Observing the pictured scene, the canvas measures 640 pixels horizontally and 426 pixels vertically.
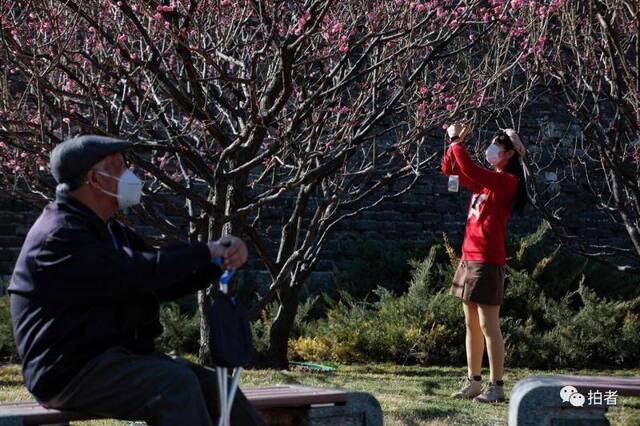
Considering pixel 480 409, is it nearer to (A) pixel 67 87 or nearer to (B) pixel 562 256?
(A) pixel 67 87

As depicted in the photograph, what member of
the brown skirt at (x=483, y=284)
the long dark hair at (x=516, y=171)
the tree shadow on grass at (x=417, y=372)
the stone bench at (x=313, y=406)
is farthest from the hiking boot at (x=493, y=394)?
the stone bench at (x=313, y=406)

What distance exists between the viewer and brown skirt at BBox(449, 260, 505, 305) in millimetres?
6762

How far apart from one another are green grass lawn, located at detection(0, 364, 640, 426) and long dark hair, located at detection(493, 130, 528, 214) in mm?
1172

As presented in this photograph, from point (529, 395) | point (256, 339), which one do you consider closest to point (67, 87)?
point (256, 339)

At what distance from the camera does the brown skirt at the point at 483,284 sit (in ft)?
22.2

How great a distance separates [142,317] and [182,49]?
98.1 inches

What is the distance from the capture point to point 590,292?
10.7 m

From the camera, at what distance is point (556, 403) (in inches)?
203

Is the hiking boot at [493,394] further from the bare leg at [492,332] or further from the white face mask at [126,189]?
the white face mask at [126,189]

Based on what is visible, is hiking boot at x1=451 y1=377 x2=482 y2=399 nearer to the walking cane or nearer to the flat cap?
the walking cane

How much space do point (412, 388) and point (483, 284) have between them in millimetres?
1472

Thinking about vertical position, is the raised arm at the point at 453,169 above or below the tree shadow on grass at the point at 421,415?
above

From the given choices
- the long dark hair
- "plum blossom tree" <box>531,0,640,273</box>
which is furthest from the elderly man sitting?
"plum blossom tree" <box>531,0,640,273</box>

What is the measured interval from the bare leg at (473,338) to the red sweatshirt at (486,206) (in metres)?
0.32
